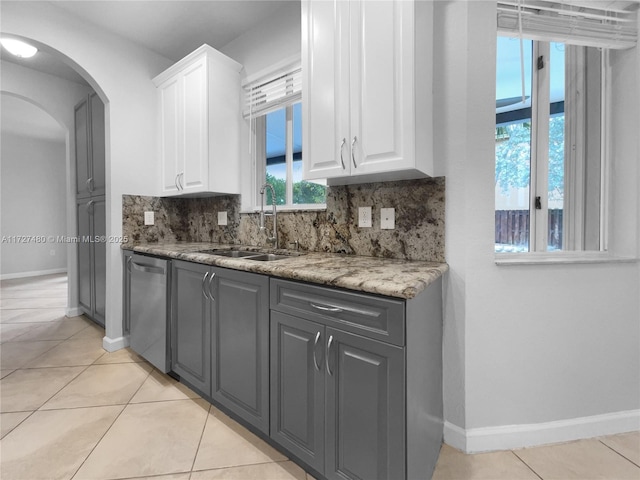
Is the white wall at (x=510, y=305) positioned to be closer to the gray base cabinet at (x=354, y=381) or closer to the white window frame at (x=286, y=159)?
the gray base cabinet at (x=354, y=381)

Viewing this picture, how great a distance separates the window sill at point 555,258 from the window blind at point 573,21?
104 centimetres

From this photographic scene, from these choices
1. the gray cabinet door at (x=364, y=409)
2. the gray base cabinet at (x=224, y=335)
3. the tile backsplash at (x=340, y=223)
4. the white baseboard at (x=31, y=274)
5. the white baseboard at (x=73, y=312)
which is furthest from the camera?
the white baseboard at (x=31, y=274)

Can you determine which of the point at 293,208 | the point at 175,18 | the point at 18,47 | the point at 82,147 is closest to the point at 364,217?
the point at 293,208

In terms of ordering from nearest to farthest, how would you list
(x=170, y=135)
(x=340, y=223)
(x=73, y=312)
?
(x=340, y=223), (x=170, y=135), (x=73, y=312)

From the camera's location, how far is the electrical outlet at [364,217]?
6.02 ft

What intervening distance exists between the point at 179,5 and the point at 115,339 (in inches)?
107

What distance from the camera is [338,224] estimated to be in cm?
198

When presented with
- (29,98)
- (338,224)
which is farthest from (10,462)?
(29,98)

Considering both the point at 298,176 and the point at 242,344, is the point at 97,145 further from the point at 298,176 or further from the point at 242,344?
the point at 242,344

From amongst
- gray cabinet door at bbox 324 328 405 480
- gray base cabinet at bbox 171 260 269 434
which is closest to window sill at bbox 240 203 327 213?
gray base cabinet at bbox 171 260 269 434

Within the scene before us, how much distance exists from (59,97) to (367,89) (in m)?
3.72

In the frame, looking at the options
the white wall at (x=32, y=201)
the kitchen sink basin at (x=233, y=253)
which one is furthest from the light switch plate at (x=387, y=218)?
the white wall at (x=32, y=201)

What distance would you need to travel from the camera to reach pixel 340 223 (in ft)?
6.48

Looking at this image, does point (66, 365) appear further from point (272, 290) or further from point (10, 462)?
point (272, 290)
